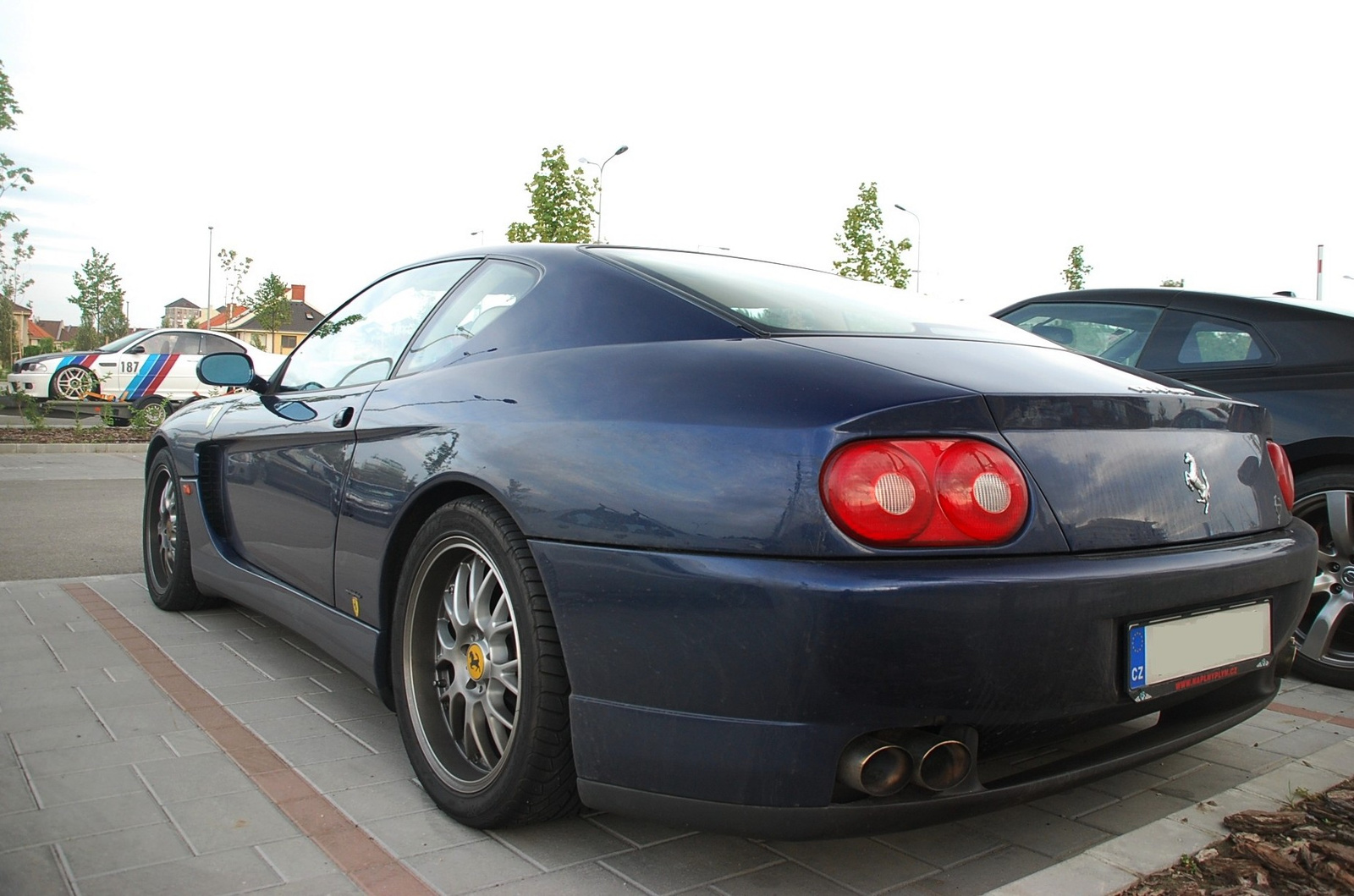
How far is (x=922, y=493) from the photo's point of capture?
1.84 m

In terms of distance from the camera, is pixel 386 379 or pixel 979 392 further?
pixel 386 379

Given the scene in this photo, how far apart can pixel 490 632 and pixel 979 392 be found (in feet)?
3.94

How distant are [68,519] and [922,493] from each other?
753cm

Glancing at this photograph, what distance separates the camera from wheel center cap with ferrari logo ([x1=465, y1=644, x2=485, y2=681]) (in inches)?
95.4

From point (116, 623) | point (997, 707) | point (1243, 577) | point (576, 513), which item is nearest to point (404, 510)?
point (576, 513)

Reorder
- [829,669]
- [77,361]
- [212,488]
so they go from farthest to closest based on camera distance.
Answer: [77,361]
[212,488]
[829,669]

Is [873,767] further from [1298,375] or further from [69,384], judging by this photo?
[69,384]

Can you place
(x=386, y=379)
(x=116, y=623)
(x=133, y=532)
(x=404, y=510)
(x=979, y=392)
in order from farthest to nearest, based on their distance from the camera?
1. (x=133, y=532)
2. (x=116, y=623)
3. (x=386, y=379)
4. (x=404, y=510)
5. (x=979, y=392)

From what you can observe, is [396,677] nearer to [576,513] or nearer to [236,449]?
[576,513]

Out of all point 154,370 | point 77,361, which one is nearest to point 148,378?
point 154,370

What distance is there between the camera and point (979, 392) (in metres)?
1.95

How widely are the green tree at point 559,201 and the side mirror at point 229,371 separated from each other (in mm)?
27750

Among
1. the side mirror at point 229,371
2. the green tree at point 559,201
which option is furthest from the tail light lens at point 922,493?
the green tree at point 559,201

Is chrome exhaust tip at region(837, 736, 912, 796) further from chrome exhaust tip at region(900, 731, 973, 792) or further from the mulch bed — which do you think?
the mulch bed
